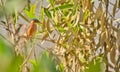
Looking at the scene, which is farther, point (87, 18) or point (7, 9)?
point (87, 18)

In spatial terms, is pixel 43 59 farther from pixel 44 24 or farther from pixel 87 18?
pixel 87 18

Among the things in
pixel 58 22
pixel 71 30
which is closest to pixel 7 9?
pixel 71 30

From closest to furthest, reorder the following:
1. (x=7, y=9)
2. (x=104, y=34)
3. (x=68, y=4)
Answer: (x=7, y=9) → (x=104, y=34) → (x=68, y=4)

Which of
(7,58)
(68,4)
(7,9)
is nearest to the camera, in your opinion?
(7,58)

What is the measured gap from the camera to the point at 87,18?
0.95 m

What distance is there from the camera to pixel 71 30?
2.73 ft

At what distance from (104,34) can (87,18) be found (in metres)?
0.15

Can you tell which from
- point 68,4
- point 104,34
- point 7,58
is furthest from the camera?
point 68,4

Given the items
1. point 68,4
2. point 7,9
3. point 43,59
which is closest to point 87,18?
point 68,4

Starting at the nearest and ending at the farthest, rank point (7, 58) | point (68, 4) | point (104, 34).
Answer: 1. point (7, 58)
2. point (104, 34)
3. point (68, 4)

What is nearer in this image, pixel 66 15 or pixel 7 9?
pixel 7 9

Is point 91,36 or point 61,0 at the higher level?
point 61,0

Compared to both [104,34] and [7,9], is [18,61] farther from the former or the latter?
[104,34]

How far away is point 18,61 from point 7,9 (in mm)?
A: 184
